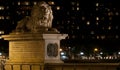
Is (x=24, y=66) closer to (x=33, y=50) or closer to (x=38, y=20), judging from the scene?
(x=33, y=50)

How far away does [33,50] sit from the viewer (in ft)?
118

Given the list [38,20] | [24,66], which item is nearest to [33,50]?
[24,66]

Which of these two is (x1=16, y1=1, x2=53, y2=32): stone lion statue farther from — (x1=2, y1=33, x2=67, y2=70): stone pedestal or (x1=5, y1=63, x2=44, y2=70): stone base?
(x1=5, y1=63, x2=44, y2=70): stone base

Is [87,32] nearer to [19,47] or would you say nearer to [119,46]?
[119,46]

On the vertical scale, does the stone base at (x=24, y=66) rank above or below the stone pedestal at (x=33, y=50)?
below

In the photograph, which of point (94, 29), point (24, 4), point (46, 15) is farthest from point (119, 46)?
point (46, 15)

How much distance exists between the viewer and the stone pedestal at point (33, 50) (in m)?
35.8

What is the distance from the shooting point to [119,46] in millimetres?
138750

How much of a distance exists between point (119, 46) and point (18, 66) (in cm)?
10417

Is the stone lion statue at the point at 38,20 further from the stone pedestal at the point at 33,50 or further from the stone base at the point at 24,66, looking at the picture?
the stone base at the point at 24,66

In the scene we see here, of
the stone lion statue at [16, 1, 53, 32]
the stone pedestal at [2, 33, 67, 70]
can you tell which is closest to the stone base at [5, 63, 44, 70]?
the stone pedestal at [2, 33, 67, 70]

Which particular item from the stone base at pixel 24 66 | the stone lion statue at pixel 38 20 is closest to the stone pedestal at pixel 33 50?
the stone base at pixel 24 66

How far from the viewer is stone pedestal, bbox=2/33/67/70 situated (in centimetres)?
3575

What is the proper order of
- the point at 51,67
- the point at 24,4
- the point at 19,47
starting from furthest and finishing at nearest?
the point at 24,4 → the point at 19,47 → the point at 51,67
